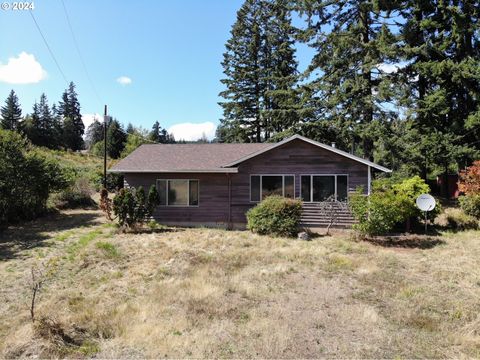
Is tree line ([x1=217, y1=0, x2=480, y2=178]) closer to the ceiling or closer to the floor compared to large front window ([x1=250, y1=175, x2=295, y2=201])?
closer to the ceiling

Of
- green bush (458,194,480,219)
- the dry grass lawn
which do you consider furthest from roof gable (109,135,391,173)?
green bush (458,194,480,219)

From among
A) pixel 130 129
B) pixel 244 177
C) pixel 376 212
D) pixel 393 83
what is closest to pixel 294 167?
pixel 244 177

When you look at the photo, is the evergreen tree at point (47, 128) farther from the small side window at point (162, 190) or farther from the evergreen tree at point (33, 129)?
the small side window at point (162, 190)

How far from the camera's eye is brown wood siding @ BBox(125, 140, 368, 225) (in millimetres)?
14703

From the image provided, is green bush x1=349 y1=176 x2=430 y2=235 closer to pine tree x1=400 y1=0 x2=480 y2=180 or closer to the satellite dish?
the satellite dish

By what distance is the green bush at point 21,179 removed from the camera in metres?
14.9

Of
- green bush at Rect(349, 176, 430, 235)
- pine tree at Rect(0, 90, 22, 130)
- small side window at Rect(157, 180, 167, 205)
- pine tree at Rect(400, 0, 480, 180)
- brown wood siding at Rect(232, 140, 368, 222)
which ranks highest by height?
pine tree at Rect(0, 90, 22, 130)

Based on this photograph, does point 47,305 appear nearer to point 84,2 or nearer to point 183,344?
point 183,344

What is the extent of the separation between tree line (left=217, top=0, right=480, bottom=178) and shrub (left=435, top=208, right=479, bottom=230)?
439cm

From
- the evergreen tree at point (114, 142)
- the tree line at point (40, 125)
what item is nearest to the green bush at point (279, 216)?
the evergreen tree at point (114, 142)

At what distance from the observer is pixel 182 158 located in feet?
55.8

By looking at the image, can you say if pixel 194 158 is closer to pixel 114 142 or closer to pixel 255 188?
pixel 255 188

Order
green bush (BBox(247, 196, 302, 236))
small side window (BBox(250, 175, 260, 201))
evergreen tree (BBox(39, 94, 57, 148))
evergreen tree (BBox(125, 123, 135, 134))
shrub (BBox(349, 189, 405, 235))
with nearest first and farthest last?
shrub (BBox(349, 189, 405, 235)), green bush (BBox(247, 196, 302, 236)), small side window (BBox(250, 175, 260, 201)), evergreen tree (BBox(39, 94, 57, 148)), evergreen tree (BBox(125, 123, 135, 134))

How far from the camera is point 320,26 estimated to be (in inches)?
925
